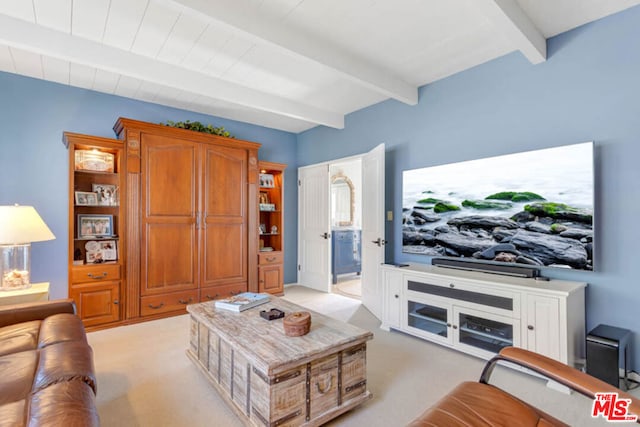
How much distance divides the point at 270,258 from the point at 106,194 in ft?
7.01

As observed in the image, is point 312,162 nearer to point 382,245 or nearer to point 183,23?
point 382,245

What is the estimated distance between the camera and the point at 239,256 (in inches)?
161

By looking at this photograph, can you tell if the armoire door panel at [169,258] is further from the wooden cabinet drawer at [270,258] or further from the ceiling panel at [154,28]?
the ceiling panel at [154,28]

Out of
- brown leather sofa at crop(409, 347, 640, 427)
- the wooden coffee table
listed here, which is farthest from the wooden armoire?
brown leather sofa at crop(409, 347, 640, 427)

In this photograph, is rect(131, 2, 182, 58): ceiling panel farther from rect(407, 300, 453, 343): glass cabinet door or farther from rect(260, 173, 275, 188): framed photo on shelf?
rect(407, 300, 453, 343): glass cabinet door

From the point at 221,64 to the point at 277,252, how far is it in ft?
8.43

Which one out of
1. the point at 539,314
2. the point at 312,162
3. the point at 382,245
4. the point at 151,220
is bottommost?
the point at 539,314

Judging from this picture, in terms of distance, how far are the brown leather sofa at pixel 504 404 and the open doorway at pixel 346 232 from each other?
3.23 metres

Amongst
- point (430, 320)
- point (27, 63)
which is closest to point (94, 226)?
point (27, 63)

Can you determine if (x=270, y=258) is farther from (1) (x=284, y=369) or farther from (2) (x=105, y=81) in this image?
(1) (x=284, y=369)

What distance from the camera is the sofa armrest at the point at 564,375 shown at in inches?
41.3

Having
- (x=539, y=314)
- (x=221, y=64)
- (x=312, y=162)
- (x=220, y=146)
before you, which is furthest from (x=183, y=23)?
(x=539, y=314)

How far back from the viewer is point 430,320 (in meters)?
2.84

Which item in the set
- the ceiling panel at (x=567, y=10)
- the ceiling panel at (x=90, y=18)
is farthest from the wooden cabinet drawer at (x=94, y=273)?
the ceiling panel at (x=567, y=10)
